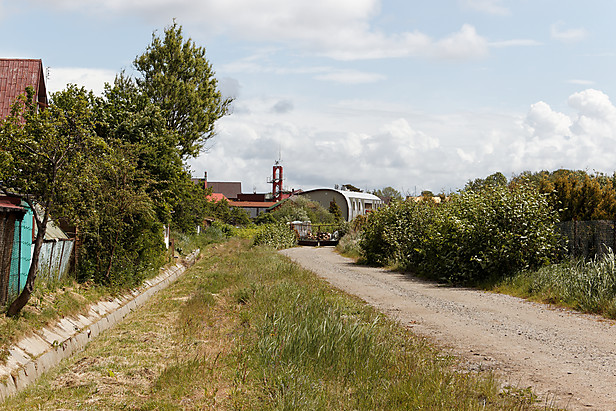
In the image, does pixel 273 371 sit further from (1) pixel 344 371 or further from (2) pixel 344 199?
(2) pixel 344 199

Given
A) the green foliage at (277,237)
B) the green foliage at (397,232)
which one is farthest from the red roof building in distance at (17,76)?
the green foliage at (277,237)

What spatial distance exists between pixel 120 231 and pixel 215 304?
392cm

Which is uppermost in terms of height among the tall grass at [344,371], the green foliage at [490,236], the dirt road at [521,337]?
the green foliage at [490,236]

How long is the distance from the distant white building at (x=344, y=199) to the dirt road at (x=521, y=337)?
255 feet

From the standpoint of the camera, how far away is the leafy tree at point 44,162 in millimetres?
9797

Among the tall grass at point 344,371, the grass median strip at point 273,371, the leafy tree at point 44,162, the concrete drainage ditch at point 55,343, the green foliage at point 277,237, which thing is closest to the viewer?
the tall grass at point 344,371

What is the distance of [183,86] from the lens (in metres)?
36.0

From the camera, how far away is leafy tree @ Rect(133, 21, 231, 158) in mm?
36250

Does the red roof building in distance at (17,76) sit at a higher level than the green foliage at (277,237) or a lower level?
higher

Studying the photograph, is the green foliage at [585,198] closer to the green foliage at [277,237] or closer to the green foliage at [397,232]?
the green foliage at [397,232]

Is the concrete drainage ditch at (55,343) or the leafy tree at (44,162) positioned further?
the leafy tree at (44,162)

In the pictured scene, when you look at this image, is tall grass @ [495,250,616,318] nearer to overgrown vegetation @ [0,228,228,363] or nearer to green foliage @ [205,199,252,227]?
overgrown vegetation @ [0,228,228,363]

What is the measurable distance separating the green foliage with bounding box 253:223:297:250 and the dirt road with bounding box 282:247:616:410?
2799 cm

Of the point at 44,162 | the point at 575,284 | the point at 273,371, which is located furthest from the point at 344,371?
the point at 575,284
